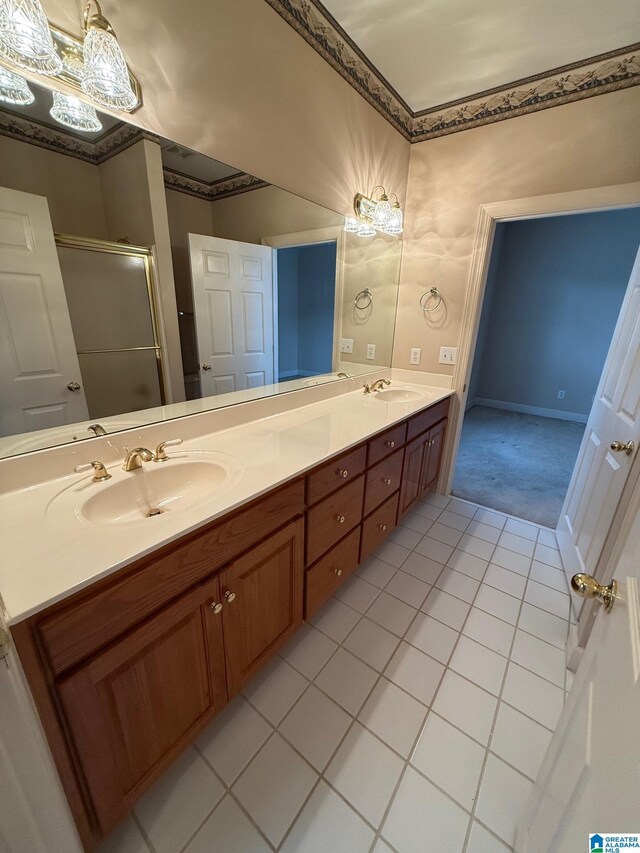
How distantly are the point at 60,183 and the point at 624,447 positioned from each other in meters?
2.07

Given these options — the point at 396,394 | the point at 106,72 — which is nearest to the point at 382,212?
the point at 396,394

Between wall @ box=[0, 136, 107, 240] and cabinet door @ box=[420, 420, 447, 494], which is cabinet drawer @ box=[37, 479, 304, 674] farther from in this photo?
cabinet door @ box=[420, 420, 447, 494]

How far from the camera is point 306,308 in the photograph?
1.90 metres

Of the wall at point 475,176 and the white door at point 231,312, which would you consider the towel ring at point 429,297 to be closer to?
the wall at point 475,176

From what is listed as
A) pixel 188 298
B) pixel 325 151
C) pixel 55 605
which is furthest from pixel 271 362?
pixel 55 605

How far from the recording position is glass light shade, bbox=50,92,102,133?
0.89 m

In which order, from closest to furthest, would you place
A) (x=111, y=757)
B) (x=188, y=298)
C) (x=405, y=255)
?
1. (x=111, y=757)
2. (x=188, y=298)
3. (x=405, y=255)

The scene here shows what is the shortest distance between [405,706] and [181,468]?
3.84 feet

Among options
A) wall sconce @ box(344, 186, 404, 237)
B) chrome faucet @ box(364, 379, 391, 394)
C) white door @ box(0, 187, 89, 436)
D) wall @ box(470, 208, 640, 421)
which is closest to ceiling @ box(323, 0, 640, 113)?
wall sconce @ box(344, 186, 404, 237)

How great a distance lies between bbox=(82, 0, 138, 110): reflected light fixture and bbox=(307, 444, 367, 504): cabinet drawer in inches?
48.6

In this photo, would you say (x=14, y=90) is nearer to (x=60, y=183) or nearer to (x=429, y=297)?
(x=60, y=183)

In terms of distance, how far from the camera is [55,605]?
0.63m

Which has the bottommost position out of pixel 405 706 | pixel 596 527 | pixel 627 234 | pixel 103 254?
pixel 405 706

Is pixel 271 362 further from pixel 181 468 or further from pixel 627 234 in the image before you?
pixel 627 234
